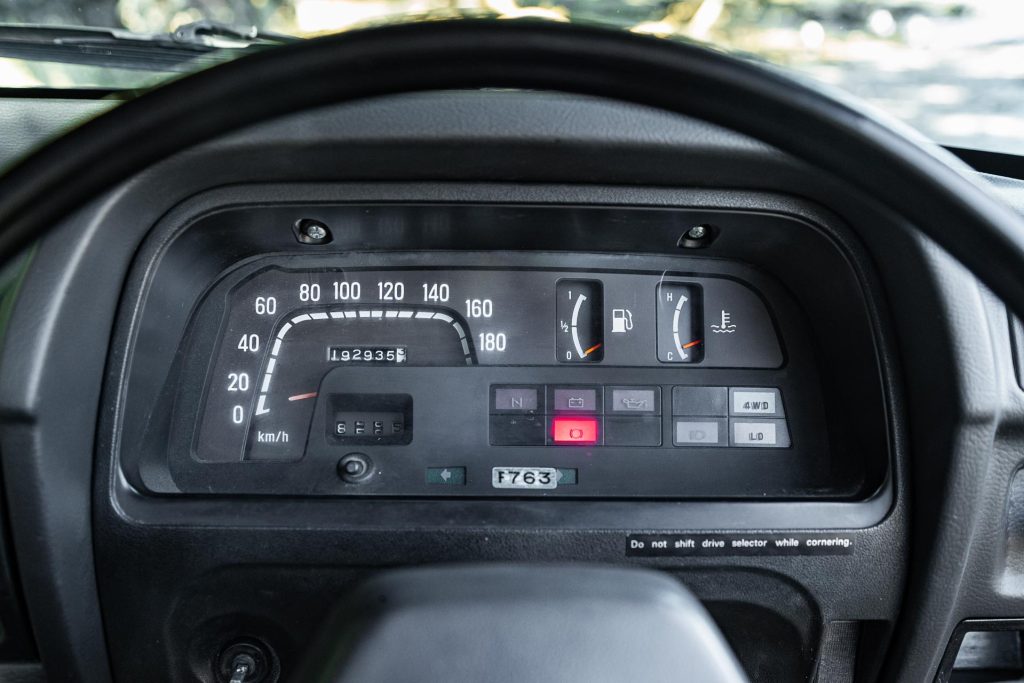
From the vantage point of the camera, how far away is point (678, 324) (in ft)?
6.05

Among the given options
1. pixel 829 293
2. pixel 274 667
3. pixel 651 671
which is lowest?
pixel 274 667

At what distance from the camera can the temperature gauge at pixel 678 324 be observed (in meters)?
1.83

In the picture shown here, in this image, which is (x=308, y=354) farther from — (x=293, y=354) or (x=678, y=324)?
(x=678, y=324)

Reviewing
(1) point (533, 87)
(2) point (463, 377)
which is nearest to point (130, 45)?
(2) point (463, 377)

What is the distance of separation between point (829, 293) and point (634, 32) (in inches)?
40.3

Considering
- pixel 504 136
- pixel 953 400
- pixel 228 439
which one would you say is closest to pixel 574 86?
pixel 504 136

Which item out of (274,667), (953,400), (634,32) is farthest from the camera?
(274,667)

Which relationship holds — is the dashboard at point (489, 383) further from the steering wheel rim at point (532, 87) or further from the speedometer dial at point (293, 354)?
the steering wheel rim at point (532, 87)

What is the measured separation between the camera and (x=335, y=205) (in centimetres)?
160

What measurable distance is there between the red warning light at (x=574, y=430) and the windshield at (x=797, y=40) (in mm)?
759

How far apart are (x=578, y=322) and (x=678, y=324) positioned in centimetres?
21

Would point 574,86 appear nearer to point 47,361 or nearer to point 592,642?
point 592,642

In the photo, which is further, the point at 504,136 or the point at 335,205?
the point at 335,205

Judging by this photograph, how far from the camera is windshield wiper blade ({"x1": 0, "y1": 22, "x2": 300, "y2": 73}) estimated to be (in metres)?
1.80
